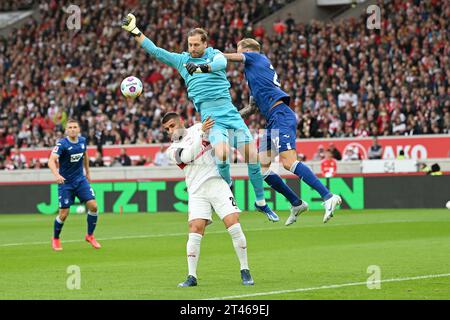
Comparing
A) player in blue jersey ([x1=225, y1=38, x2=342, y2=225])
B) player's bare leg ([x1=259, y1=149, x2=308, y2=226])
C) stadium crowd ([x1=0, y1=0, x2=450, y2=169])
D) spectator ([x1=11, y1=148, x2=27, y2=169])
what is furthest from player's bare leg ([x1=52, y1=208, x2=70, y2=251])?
spectator ([x1=11, y1=148, x2=27, y2=169])

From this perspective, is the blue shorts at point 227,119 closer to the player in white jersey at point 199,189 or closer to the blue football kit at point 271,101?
the blue football kit at point 271,101

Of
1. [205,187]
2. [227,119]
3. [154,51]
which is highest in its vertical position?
[154,51]

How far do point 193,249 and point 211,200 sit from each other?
0.66m

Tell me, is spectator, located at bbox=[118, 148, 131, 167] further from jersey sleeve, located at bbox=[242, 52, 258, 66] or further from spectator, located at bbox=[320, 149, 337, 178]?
jersey sleeve, located at bbox=[242, 52, 258, 66]

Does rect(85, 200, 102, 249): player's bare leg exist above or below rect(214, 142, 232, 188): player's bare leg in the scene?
below

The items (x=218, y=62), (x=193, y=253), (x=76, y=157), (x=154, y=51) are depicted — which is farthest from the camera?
(x=76, y=157)

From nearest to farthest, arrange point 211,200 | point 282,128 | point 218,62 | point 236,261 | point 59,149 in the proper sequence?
point 211,200 → point 218,62 → point 282,128 → point 236,261 → point 59,149

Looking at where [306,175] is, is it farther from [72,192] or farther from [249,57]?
[72,192]

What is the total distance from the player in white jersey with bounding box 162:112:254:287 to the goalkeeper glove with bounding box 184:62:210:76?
626 mm

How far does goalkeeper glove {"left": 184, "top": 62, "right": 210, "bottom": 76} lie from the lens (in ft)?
42.2

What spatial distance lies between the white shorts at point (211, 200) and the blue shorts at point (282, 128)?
2.00m

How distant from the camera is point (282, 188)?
15047mm

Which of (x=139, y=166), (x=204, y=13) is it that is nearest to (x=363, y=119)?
(x=139, y=166)

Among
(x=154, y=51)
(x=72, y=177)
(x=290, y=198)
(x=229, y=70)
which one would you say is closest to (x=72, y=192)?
(x=72, y=177)
